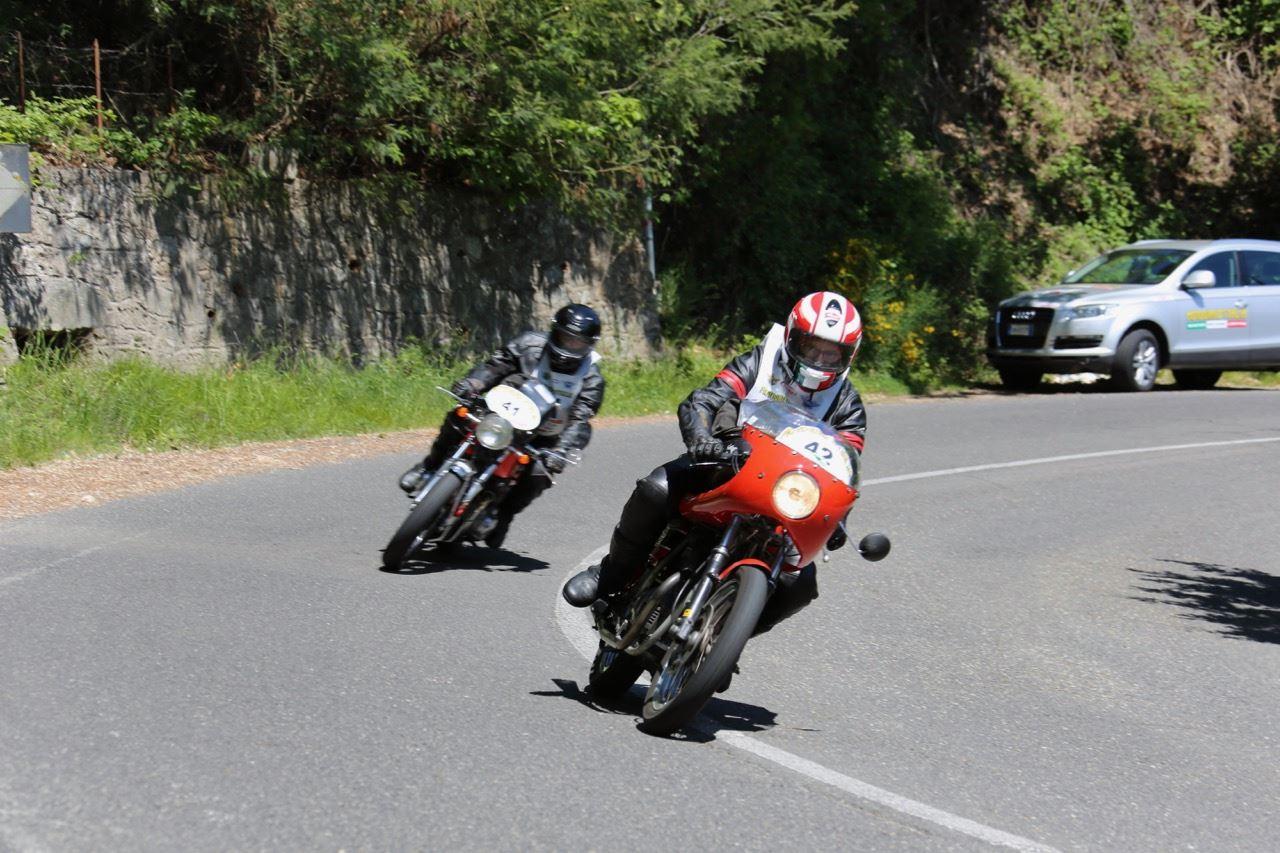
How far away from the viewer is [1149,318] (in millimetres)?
21391

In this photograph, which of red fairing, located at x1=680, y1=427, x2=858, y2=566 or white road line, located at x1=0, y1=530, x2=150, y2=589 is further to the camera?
white road line, located at x1=0, y1=530, x2=150, y2=589

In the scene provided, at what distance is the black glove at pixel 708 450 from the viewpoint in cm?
571

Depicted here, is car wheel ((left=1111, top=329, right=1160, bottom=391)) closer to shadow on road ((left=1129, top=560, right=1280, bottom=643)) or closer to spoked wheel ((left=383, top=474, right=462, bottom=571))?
shadow on road ((left=1129, top=560, right=1280, bottom=643))

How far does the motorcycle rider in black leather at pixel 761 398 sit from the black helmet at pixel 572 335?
252 centimetres

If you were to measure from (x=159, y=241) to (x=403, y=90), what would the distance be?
290 cm

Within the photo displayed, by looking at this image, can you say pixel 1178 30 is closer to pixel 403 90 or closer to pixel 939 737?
pixel 403 90

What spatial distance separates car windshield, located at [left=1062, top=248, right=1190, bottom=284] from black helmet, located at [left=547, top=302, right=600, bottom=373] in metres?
15.0

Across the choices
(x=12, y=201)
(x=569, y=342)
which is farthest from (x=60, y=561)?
(x=12, y=201)

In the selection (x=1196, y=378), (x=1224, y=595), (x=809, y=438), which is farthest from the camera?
(x=1196, y=378)

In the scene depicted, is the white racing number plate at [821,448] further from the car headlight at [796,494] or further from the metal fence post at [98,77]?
the metal fence post at [98,77]

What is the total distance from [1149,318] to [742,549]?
17.1 metres

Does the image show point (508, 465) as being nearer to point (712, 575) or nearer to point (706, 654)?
point (712, 575)

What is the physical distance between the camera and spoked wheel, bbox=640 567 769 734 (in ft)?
17.5

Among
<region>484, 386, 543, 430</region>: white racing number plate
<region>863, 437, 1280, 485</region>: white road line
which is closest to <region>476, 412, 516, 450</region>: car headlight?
<region>484, 386, 543, 430</region>: white racing number plate
